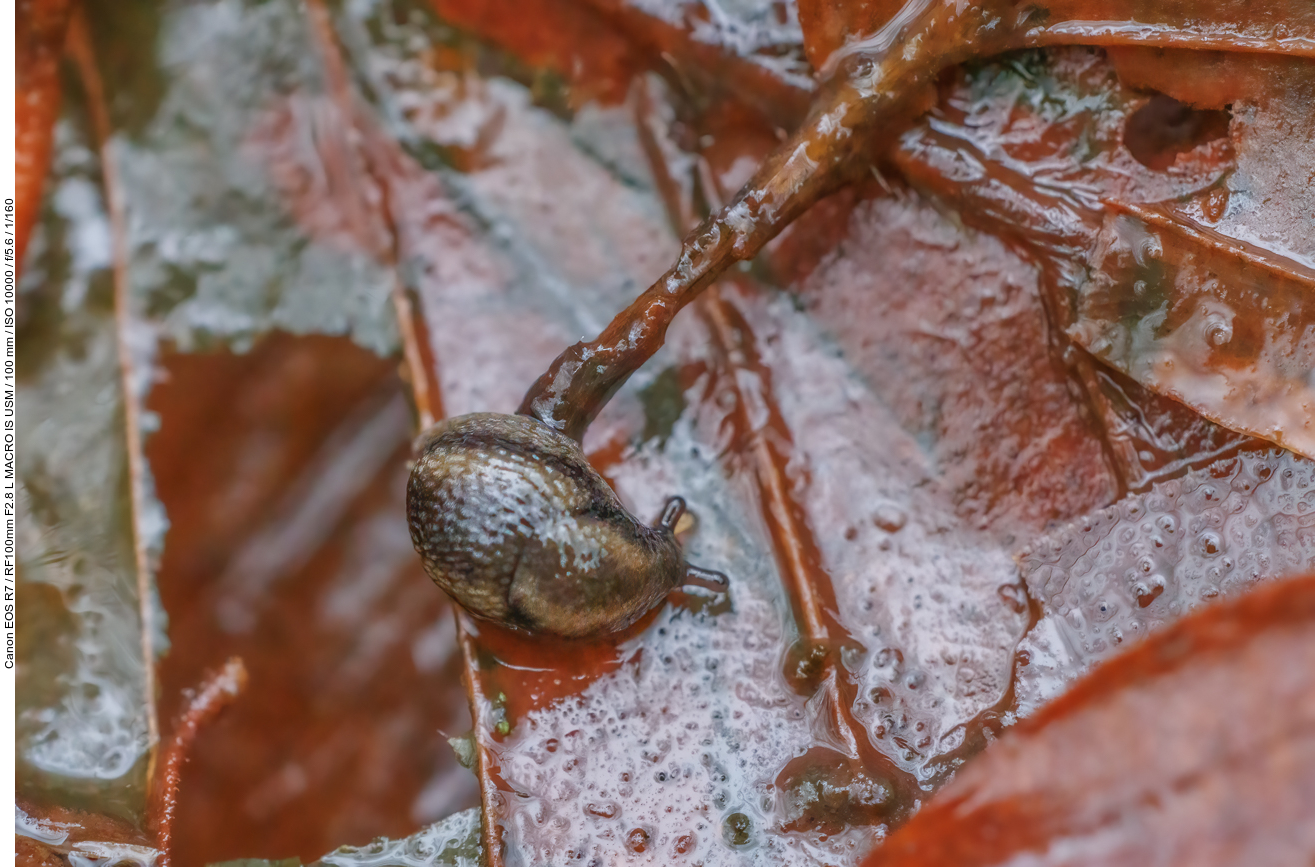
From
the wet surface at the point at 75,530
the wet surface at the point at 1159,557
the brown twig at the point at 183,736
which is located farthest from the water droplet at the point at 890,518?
the wet surface at the point at 75,530

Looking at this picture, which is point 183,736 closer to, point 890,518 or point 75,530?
point 75,530

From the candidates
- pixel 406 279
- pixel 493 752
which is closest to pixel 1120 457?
Answer: pixel 493 752

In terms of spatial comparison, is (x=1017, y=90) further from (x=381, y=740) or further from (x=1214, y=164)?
(x=381, y=740)

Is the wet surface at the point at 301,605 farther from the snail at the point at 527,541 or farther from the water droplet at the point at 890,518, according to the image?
the water droplet at the point at 890,518

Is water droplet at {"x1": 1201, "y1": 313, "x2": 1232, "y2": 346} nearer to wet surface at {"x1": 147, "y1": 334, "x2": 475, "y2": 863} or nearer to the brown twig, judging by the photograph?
wet surface at {"x1": 147, "y1": 334, "x2": 475, "y2": 863}

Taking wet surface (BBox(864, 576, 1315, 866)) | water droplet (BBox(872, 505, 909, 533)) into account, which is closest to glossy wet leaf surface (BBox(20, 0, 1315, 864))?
water droplet (BBox(872, 505, 909, 533))
